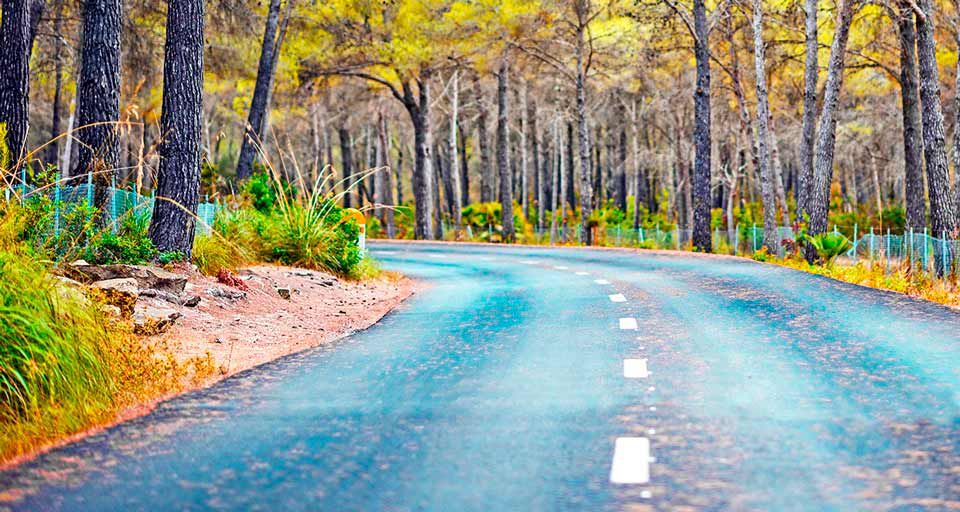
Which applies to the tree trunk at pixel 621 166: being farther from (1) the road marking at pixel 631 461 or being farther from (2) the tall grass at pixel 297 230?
(1) the road marking at pixel 631 461

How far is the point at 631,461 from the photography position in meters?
6.12

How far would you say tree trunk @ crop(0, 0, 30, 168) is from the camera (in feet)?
61.6

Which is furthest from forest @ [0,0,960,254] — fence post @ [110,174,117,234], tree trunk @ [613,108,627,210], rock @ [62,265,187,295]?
rock @ [62,265,187,295]

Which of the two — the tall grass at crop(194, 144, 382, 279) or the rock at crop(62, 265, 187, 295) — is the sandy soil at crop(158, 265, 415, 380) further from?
the tall grass at crop(194, 144, 382, 279)

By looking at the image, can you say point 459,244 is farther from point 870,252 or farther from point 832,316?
point 832,316

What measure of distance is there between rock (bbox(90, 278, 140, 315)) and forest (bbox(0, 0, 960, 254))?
1.17 metres

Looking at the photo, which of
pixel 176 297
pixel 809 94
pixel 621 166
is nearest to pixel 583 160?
pixel 809 94

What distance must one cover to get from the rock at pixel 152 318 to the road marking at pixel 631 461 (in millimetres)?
6684

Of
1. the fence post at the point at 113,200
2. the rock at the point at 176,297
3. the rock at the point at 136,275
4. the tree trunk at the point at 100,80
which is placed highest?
the tree trunk at the point at 100,80

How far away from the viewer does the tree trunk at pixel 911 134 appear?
31141mm

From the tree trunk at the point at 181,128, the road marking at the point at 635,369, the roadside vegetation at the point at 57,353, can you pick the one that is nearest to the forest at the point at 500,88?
the tree trunk at the point at 181,128

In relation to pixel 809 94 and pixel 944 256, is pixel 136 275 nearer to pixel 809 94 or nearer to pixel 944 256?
pixel 944 256

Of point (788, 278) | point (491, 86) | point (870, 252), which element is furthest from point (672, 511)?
point (491, 86)

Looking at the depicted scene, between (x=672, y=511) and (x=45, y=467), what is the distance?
342 centimetres
